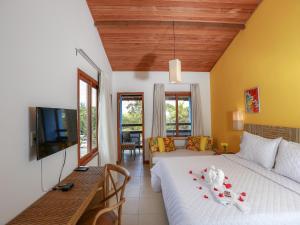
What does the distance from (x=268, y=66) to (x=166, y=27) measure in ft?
6.27

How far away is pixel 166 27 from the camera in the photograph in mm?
3506

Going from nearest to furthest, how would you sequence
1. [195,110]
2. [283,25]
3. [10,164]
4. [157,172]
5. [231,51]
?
[10,164], [283,25], [157,172], [231,51], [195,110]

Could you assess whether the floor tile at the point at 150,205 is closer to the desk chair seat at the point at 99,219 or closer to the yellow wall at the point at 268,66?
the desk chair seat at the point at 99,219

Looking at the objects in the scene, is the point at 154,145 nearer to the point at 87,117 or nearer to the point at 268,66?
the point at 87,117

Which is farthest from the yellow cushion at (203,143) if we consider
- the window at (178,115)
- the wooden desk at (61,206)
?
the wooden desk at (61,206)

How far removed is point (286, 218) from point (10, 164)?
78.1 inches

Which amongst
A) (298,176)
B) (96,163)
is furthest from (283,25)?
(96,163)

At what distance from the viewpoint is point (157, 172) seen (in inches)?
114

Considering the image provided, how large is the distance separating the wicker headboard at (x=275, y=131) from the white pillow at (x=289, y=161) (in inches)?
9.4

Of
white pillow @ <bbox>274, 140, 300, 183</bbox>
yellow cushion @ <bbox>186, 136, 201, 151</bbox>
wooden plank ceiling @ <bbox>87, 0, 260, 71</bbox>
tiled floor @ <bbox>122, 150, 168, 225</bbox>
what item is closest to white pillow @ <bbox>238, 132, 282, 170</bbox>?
white pillow @ <bbox>274, 140, 300, 183</bbox>

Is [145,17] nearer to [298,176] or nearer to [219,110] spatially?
[219,110]

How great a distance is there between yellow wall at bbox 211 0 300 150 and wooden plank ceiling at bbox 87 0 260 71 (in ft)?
1.09

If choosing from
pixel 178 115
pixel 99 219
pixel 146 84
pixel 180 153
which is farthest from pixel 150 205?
pixel 146 84

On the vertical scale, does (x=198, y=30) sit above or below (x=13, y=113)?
above
